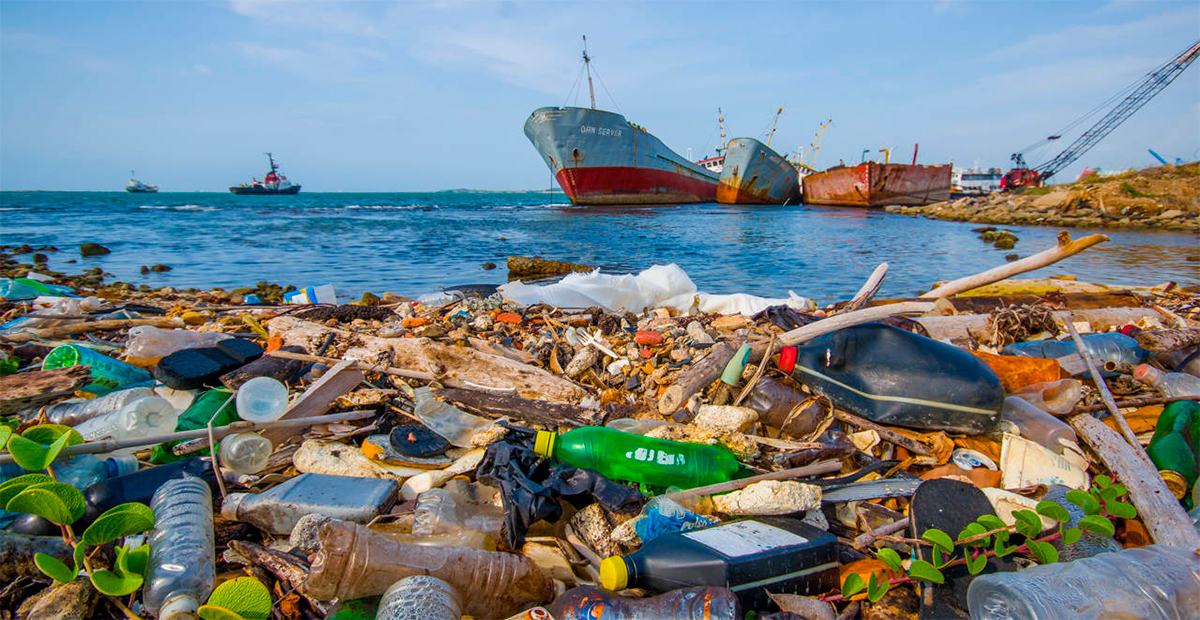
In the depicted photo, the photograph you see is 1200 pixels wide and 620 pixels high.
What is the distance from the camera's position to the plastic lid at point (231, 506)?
142 cm

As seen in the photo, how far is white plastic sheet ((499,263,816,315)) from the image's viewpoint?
4.78 meters

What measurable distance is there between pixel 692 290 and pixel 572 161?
23.6 meters

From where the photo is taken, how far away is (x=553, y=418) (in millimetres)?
2174

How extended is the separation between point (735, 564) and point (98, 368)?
293cm

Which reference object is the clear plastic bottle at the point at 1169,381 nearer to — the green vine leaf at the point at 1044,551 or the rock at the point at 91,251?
the green vine leaf at the point at 1044,551

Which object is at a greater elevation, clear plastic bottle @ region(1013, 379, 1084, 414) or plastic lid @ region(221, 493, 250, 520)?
clear plastic bottle @ region(1013, 379, 1084, 414)

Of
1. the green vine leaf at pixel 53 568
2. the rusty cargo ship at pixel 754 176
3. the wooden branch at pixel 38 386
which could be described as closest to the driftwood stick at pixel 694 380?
the green vine leaf at pixel 53 568

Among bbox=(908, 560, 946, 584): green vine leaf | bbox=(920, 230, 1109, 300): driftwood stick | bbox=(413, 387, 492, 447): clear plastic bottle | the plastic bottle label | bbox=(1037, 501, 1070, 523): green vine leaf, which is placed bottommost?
bbox=(413, 387, 492, 447): clear plastic bottle

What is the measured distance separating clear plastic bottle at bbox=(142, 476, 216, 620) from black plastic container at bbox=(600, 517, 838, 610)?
913mm

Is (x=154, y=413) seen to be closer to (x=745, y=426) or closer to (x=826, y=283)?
(x=745, y=426)

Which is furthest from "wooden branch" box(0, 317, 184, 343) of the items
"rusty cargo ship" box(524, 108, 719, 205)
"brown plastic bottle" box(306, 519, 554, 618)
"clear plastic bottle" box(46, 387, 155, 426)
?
"rusty cargo ship" box(524, 108, 719, 205)

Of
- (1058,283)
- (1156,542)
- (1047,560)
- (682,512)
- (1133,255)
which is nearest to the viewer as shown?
(1047,560)

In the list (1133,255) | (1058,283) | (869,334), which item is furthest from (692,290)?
(1133,255)

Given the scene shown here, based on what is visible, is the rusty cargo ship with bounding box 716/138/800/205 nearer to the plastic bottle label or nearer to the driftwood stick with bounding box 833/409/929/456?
the driftwood stick with bounding box 833/409/929/456
